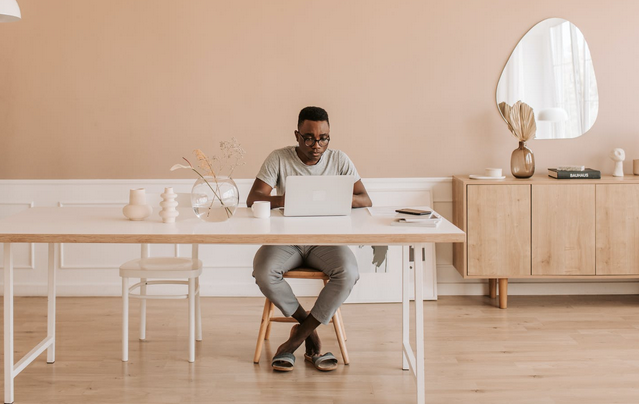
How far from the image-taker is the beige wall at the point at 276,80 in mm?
4242

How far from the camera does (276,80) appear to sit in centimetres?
427

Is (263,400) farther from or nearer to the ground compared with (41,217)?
nearer to the ground

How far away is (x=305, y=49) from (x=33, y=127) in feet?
6.19

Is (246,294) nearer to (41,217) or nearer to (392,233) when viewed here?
(41,217)

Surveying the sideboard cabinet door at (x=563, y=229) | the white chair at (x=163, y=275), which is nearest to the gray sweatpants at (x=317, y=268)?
the white chair at (x=163, y=275)

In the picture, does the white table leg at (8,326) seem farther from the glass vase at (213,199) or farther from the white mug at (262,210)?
the white mug at (262,210)

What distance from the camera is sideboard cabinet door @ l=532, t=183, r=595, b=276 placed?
156 inches

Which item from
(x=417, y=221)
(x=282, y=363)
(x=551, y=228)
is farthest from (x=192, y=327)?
(x=551, y=228)

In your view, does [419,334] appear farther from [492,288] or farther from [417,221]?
[492,288]

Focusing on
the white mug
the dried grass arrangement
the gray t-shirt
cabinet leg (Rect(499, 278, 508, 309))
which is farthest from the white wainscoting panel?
the white mug

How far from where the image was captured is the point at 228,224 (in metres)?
2.71

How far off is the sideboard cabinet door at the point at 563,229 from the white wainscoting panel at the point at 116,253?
427 mm

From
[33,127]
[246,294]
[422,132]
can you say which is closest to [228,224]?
[246,294]

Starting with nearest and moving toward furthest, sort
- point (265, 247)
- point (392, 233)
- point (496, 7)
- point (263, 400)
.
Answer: point (392, 233)
point (263, 400)
point (265, 247)
point (496, 7)
